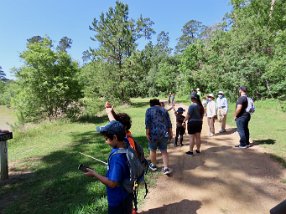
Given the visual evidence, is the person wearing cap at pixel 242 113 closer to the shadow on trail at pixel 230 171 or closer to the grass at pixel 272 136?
the shadow on trail at pixel 230 171

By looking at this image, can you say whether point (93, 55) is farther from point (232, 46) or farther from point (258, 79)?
point (258, 79)

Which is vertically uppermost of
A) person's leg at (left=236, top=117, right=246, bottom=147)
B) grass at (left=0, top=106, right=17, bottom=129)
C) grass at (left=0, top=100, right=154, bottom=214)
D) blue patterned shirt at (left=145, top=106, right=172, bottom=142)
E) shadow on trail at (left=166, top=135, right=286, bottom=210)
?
blue patterned shirt at (left=145, top=106, right=172, bottom=142)

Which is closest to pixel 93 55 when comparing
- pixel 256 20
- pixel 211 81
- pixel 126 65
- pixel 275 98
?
pixel 126 65

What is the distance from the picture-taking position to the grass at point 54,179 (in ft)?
19.0

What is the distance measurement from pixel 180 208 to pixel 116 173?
101 inches

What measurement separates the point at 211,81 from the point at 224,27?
8841 mm

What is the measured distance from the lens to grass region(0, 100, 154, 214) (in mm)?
5793

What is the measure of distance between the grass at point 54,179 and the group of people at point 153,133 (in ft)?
5.23

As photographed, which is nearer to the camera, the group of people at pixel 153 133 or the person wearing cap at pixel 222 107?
the group of people at pixel 153 133

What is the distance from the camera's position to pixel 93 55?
111 ft

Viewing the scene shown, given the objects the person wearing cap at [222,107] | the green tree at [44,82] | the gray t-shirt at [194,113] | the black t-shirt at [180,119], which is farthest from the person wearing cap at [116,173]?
the green tree at [44,82]

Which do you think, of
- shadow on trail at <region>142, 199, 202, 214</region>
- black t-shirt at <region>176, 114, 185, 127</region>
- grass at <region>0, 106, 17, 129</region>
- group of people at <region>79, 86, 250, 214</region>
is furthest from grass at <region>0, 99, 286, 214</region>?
grass at <region>0, 106, 17, 129</region>

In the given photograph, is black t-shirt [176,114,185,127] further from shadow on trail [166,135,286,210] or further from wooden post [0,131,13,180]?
wooden post [0,131,13,180]

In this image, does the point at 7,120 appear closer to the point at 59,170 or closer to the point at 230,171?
the point at 59,170
